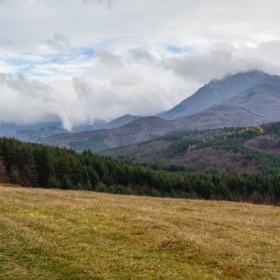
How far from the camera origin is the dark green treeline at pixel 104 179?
256 ft

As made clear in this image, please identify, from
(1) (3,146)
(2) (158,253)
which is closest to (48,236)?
(2) (158,253)

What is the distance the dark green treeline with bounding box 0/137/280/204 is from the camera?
78125 mm

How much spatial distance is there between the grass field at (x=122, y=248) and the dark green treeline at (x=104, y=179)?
188 feet

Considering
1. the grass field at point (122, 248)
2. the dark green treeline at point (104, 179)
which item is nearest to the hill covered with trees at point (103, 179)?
the dark green treeline at point (104, 179)

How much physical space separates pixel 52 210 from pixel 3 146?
6940cm

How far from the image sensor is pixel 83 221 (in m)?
19.3

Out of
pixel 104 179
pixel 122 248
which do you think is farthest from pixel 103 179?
Answer: pixel 122 248

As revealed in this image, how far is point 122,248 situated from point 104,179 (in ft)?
267

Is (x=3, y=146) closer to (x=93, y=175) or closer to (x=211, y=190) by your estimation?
(x=93, y=175)

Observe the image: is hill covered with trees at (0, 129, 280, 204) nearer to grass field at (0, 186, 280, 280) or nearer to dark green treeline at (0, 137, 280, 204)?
dark green treeline at (0, 137, 280, 204)

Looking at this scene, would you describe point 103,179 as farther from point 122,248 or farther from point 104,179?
point 122,248

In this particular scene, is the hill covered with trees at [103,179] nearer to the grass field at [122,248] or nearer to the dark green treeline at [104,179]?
the dark green treeline at [104,179]

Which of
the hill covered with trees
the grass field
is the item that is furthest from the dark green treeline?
the grass field

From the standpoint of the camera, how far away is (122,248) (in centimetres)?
1458
